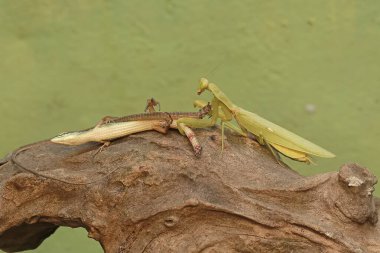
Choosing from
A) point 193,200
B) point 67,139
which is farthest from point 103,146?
point 193,200

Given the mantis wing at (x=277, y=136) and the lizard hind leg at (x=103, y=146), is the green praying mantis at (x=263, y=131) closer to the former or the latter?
the mantis wing at (x=277, y=136)

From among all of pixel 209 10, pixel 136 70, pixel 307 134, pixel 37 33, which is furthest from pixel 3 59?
pixel 307 134

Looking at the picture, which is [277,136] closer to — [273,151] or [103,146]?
[273,151]

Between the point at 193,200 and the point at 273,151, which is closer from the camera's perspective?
the point at 193,200

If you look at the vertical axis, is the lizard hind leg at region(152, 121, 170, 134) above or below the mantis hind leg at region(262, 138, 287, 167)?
above

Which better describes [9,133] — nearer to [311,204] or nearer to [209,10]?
[209,10]

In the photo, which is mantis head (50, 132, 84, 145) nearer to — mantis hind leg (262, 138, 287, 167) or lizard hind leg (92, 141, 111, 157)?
lizard hind leg (92, 141, 111, 157)

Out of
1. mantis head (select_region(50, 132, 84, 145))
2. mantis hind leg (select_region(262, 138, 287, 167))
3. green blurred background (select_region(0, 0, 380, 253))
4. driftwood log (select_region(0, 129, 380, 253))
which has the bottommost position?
driftwood log (select_region(0, 129, 380, 253))

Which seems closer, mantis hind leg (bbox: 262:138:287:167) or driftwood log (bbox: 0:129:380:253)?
driftwood log (bbox: 0:129:380:253)

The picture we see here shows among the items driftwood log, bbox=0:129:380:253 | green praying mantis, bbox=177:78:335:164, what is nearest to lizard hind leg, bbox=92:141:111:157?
driftwood log, bbox=0:129:380:253

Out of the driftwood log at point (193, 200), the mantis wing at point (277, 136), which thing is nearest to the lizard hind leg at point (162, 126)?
the driftwood log at point (193, 200)
